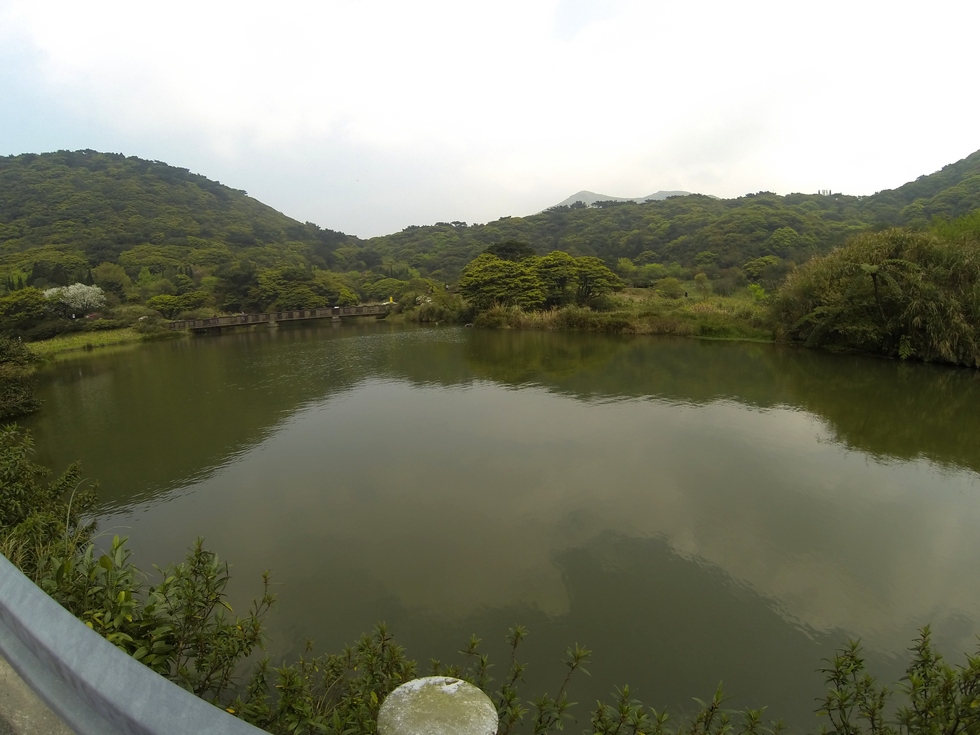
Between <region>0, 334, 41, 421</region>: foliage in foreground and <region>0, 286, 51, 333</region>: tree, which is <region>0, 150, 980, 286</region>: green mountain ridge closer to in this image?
<region>0, 286, 51, 333</region>: tree

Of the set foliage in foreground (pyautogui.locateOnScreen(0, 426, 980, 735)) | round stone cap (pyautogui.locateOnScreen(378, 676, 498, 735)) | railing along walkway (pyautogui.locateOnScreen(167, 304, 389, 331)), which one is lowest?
foliage in foreground (pyautogui.locateOnScreen(0, 426, 980, 735))

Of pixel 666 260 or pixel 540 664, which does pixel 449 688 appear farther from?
pixel 666 260

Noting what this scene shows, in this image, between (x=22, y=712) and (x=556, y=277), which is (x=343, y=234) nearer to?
(x=556, y=277)

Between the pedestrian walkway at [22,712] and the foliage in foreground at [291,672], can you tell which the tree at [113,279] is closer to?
the foliage in foreground at [291,672]

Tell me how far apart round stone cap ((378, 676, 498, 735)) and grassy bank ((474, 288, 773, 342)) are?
20386mm

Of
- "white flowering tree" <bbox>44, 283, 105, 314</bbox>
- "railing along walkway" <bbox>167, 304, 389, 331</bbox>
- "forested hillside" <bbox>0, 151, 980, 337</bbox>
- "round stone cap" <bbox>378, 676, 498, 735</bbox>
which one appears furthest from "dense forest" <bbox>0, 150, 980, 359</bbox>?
"round stone cap" <bbox>378, 676, 498, 735</bbox>

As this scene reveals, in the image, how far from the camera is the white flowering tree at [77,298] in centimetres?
2791

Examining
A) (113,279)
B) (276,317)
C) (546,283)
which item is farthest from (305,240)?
(546,283)

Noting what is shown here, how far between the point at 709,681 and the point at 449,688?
3.00 metres

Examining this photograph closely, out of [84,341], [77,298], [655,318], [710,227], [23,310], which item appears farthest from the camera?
[710,227]

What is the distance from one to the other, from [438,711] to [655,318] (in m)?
22.2

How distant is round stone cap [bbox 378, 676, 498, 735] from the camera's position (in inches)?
50.4

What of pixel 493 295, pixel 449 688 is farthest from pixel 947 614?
pixel 493 295

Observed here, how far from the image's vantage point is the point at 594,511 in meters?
5.98
